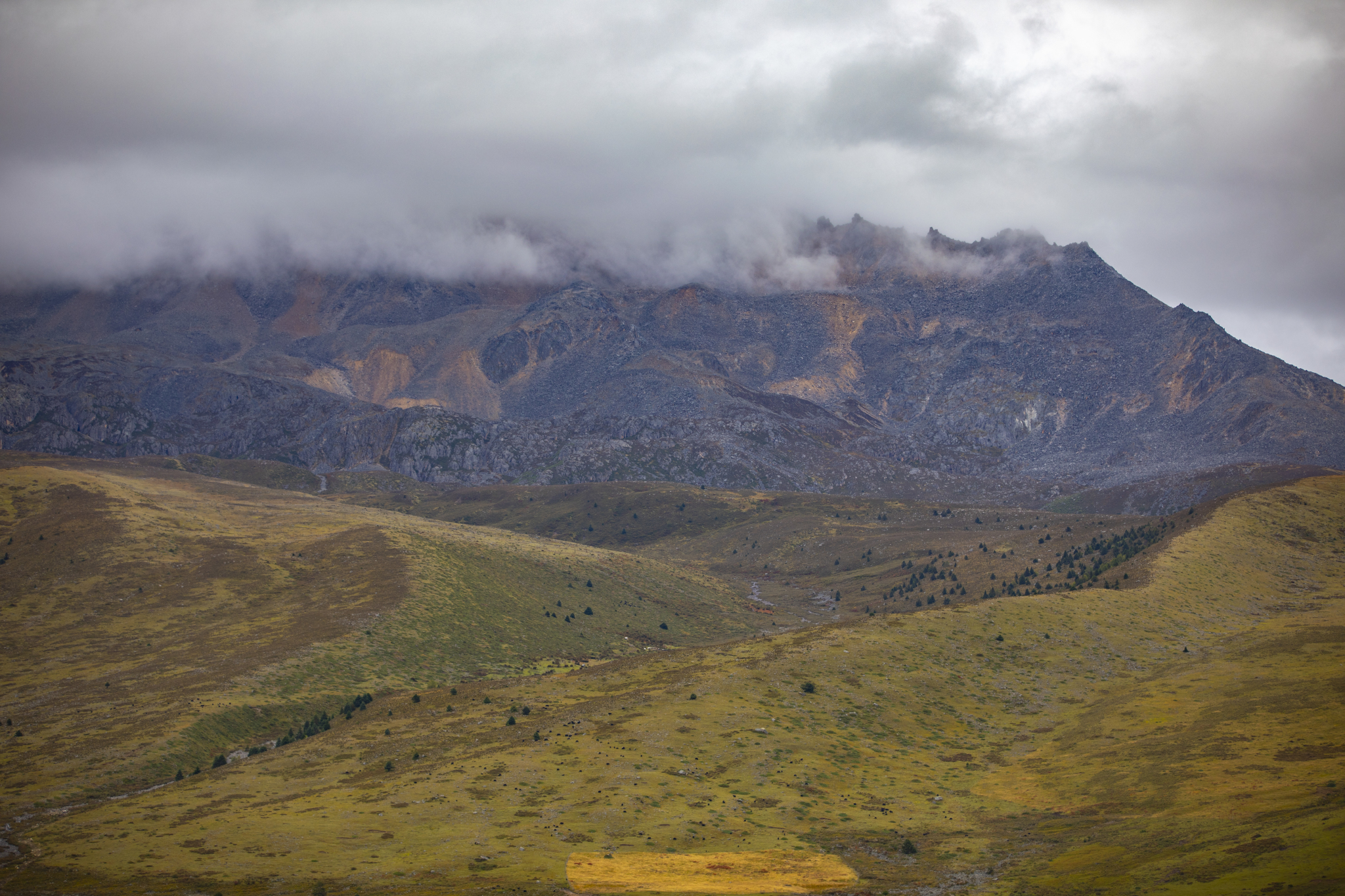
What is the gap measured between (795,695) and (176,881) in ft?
199

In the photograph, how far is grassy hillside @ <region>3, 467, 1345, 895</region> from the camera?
194 feet

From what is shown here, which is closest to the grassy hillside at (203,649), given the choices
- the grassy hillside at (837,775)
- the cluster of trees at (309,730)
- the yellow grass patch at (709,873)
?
the cluster of trees at (309,730)

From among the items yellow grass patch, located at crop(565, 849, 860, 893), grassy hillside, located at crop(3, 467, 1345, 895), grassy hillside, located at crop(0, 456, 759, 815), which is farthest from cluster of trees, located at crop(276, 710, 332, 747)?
yellow grass patch, located at crop(565, 849, 860, 893)

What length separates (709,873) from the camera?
59.8 metres

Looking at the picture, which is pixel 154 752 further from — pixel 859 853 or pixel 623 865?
pixel 859 853

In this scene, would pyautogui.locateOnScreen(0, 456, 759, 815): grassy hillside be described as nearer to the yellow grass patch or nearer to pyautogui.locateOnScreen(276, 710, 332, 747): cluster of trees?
pyautogui.locateOnScreen(276, 710, 332, 747): cluster of trees

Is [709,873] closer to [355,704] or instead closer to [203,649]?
[355,704]

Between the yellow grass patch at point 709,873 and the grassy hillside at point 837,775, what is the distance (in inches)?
19.6

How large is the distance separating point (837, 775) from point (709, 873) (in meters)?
25.7

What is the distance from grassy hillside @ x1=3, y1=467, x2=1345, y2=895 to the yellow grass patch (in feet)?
1.63

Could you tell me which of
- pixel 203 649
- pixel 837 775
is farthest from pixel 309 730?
pixel 837 775

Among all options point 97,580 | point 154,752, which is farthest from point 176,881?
point 97,580

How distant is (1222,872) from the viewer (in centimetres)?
4891

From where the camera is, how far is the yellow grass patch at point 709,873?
57.2 m
